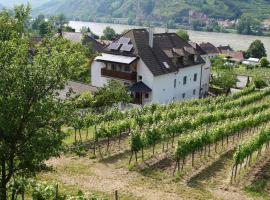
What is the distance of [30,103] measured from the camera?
12.6 meters

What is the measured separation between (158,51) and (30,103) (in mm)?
33193

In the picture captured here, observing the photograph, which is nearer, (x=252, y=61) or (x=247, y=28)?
(x=252, y=61)

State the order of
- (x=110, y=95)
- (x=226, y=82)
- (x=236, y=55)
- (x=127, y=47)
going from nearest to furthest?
(x=110, y=95) → (x=127, y=47) → (x=226, y=82) → (x=236, y=55)

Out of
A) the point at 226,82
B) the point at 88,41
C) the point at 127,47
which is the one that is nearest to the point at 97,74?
the point at 127,47

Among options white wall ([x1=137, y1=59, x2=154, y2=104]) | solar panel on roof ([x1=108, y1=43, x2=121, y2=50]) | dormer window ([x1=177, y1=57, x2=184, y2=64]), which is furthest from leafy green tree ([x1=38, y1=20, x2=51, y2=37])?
dormer window ([x1=177, y1=57, x2=184, y2=64])

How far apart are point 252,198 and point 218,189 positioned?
70.1 inches

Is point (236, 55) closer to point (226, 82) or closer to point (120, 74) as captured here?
point (226, 82)

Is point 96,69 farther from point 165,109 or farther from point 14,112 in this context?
point 14,112

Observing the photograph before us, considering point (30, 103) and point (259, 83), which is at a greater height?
point (30, 103)

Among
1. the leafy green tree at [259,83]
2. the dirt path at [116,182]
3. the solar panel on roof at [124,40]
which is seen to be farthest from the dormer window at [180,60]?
the dirt path at [116,182]

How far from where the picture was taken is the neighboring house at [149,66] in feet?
140

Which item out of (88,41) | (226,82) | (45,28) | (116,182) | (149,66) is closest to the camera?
(116,182)

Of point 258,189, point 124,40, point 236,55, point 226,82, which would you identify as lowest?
point 258,189

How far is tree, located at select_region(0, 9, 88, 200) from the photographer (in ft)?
40.0
